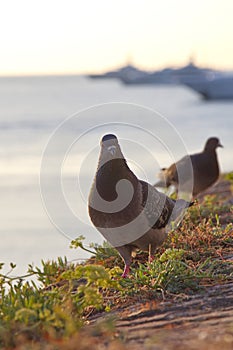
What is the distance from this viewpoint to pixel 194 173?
9164 mm

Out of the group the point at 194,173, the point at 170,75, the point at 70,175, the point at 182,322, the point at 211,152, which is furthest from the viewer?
the point at 170,75

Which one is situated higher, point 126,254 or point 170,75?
point 170,75

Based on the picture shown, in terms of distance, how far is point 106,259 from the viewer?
226 inches

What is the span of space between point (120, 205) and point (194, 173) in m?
4.40

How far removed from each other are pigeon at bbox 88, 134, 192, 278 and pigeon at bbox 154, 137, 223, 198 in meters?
3.43

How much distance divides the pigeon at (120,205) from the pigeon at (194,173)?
3432 mm

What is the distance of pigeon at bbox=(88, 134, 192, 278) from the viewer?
4855 millimetres

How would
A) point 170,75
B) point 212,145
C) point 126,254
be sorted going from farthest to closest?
1. point 170,75
2. point 212,145
3. point 126,254

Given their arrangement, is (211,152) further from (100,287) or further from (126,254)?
(100,287)

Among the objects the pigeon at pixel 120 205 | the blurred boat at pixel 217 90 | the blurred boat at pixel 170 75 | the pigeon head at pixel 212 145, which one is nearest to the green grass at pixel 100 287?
the pigeon at pixel 120 205

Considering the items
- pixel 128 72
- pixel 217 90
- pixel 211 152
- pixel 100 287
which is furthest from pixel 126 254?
pixel 128 72

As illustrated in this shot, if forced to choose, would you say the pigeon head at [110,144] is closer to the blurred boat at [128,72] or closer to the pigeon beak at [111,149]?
the pigeon beak at [111,149]

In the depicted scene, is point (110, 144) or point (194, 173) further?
point (194, 173)

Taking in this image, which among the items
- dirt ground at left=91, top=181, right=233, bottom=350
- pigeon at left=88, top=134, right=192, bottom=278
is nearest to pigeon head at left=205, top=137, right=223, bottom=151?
pigeon at left=88, top=134, right=192, bottom=278
